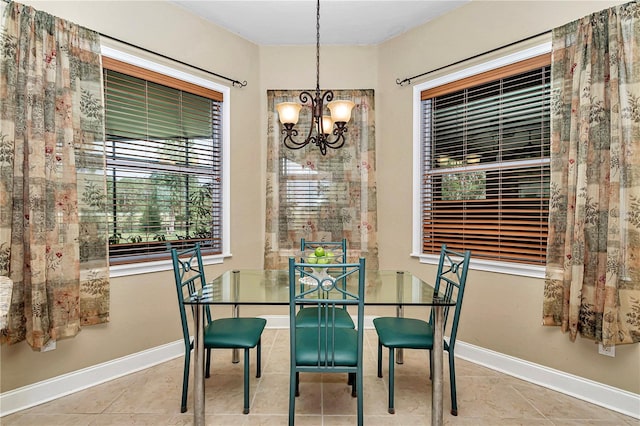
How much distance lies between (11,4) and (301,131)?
2.27 metres

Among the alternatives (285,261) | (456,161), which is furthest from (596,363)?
(285,261)

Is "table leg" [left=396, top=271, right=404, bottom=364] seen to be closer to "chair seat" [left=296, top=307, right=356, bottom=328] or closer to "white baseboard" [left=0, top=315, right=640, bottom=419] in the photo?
"chair seat" [left=296, top=307, right=356, bottom=328]

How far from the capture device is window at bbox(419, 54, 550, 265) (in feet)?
8.15

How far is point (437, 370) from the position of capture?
1824 mm

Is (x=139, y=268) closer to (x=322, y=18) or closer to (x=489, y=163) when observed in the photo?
(x=322, y=18)

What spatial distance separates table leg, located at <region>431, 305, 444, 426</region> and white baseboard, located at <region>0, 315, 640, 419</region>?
1.08 metres

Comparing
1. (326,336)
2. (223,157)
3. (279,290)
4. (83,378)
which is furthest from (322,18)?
(83,378)

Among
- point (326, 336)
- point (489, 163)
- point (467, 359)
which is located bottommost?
point (467, 359)

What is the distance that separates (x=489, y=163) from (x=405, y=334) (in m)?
1.63

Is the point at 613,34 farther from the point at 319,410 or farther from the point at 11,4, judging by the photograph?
the point at 11,4

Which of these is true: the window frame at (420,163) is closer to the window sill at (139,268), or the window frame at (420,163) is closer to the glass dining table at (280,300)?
the glass dining table at (280,300)

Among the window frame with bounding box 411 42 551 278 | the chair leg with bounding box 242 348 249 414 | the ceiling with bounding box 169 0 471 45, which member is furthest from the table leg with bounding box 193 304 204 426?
the ceiling with bounding box 169 0 471 45

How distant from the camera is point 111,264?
2.52m

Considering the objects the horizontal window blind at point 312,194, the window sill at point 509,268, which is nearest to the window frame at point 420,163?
the window sill at point 509,268
